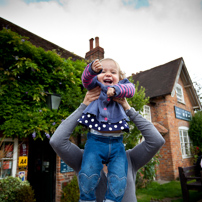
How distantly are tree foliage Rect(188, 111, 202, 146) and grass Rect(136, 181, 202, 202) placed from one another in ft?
16.0

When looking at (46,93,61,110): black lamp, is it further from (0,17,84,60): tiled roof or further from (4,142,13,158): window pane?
(0,17,84,60): tiled roof

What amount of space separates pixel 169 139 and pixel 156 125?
119 cm

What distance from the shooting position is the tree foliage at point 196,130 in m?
11.8

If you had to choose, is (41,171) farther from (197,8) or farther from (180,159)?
(197,8)

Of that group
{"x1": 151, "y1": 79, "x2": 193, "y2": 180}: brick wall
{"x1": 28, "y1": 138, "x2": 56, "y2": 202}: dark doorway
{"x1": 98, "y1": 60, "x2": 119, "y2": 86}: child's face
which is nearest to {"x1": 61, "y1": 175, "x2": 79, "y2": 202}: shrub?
{"x1": 28, "y1": 138, "x2": 56, "y2": 202}: dark doorway

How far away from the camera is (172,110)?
438 inches

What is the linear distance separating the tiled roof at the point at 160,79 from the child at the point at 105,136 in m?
9.97

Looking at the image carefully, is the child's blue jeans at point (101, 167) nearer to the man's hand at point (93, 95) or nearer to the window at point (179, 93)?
the man's hand at point (93, 95)

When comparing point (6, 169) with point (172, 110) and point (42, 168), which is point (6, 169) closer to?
point (42, 168)

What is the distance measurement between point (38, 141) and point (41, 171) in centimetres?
132

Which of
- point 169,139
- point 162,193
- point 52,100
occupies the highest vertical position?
point 52,100

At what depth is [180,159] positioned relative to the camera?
1052 centimetres

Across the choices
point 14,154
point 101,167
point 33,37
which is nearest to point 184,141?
point 14,154

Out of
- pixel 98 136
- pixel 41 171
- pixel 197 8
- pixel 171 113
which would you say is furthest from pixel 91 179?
pixel 171 113
